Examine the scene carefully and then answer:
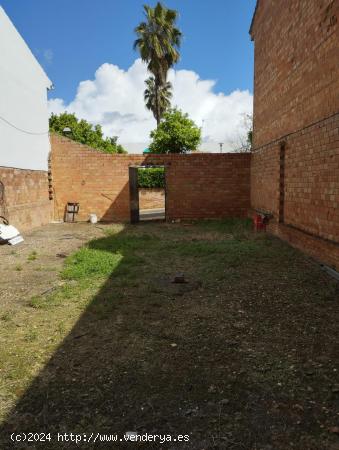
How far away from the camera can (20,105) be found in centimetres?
1074

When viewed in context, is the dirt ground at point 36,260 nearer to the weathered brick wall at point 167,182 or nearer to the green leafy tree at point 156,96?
the weathered brick wall at point 167,182

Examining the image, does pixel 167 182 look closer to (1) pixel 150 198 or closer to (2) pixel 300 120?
(2) pixel 300 120

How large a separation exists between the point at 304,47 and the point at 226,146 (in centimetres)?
4059

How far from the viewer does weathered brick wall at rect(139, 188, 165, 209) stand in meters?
21.0

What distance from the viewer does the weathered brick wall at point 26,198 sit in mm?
9672

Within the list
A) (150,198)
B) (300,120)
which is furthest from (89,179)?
(300,120)

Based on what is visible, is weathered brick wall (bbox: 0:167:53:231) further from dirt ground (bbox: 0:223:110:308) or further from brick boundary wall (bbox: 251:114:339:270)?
brick boundary wall (bbox: 251:114:339:270)

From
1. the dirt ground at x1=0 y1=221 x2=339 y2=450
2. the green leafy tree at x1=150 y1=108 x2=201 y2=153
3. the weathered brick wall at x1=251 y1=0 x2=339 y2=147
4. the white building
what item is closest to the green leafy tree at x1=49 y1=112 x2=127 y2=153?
the green leafy tree at x1=150 y1=108 x2=201 y2=153

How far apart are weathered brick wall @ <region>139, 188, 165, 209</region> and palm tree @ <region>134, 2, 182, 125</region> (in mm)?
10140

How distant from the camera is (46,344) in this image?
132 inches

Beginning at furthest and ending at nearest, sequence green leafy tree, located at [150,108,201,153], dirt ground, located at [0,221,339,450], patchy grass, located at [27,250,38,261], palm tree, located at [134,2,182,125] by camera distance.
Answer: palm tree, located at [134,2,182,125] < green leafy tree, located at [150,108,201,153] < patchy grass, located at [27,250,38,261] < dirt ground, located at [0,221,339,450]

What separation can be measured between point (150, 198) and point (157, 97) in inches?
435

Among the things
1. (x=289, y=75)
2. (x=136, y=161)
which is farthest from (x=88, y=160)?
(x=289, y=75)

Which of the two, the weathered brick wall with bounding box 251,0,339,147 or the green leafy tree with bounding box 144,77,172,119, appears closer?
the weathered brick wall with bounding box 251,0,339,147
